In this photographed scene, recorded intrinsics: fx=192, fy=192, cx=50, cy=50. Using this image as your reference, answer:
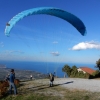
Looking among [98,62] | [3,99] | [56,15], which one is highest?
[56,15]

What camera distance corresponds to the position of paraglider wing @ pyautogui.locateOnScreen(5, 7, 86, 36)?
600 inches

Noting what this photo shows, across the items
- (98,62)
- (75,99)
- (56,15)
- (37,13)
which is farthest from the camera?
(98,62)

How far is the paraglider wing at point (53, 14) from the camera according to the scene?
15.2 metres

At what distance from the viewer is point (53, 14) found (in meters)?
18.0

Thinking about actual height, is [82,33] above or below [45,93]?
above

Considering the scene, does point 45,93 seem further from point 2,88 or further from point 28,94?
point 2,88

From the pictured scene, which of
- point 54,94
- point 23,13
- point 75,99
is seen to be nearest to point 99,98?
point 75,99

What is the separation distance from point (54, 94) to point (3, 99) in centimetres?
428

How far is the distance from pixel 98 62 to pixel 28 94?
1217 inches

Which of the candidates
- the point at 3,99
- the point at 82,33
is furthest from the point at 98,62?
the point at 3,99

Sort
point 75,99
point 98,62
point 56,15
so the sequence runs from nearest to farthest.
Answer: point 75,99
point 56,15
point 98,62

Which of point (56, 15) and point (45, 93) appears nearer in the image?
point (45, 93)

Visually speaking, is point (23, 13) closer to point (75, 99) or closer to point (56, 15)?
point (56, 15)

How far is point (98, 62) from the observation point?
146 ft
